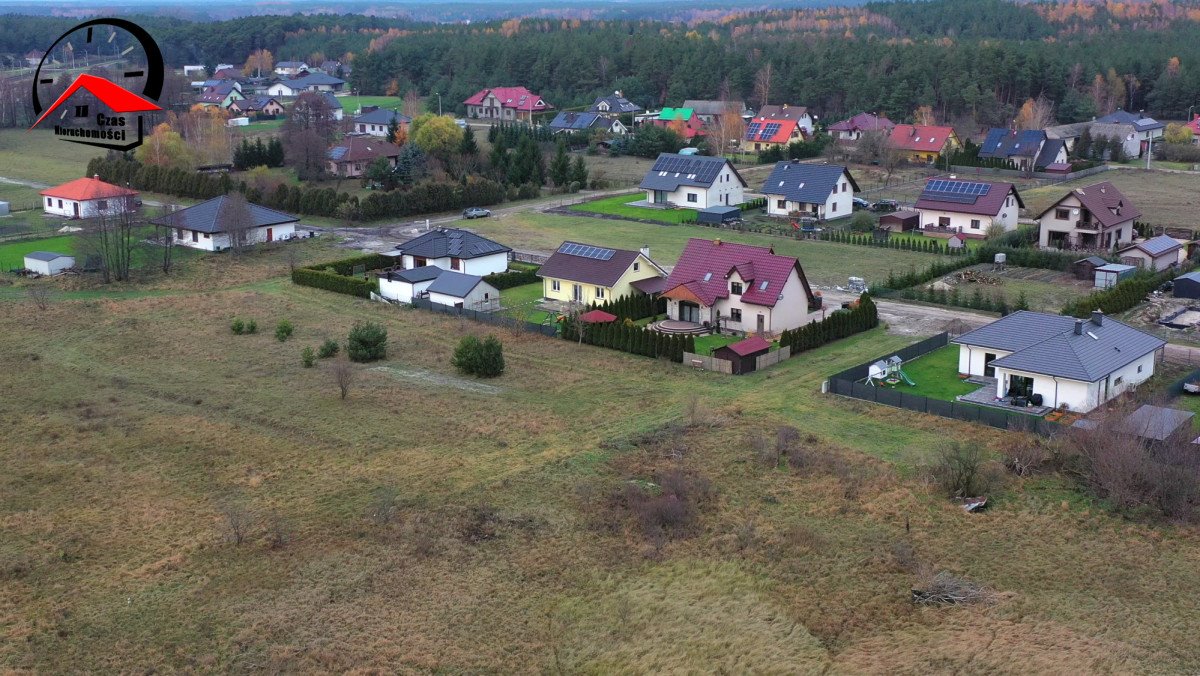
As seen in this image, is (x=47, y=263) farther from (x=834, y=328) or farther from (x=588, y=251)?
(x=834, y=328)

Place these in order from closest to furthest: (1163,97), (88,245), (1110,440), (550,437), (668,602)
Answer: (668,602)
(1110,440)
(550,437)
(88,245)
(1163,97)

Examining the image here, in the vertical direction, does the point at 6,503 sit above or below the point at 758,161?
below

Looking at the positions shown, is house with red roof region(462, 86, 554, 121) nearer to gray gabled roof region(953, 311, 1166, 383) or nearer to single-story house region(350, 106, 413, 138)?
single-story house region(350, 106, 413, 138)

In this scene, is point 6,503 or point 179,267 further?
point 179,267

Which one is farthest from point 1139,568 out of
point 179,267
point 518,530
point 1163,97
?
point 1163,97

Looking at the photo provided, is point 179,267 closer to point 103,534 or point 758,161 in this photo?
point 103,534

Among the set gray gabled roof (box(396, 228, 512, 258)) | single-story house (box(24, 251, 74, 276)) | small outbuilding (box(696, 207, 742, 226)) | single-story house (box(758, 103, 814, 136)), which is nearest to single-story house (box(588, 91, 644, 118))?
single-story house (box(758, 103, 814, 136))

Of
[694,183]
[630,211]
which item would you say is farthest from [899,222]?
[630,211]
